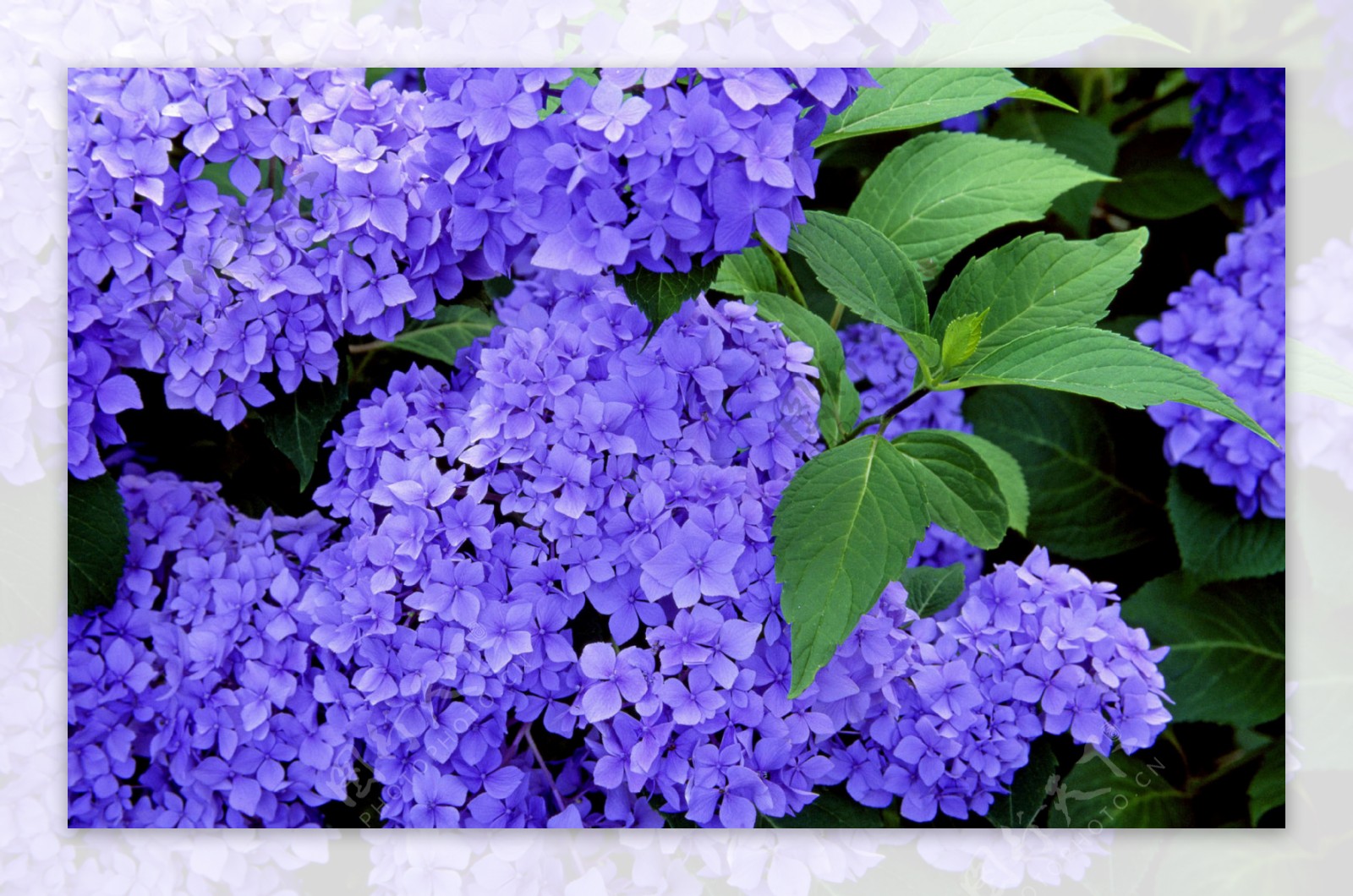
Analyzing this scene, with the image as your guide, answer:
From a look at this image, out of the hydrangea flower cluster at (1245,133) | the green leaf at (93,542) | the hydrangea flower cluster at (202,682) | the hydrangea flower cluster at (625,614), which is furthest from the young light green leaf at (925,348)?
the green leaf at (93,542)

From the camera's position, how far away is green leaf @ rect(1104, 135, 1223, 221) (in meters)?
1.50

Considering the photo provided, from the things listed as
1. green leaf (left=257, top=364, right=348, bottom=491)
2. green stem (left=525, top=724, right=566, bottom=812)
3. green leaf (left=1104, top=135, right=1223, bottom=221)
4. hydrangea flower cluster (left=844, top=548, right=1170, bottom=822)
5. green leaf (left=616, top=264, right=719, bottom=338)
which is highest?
green leaf (left=1104, top=135, right=1223, bottom=221)

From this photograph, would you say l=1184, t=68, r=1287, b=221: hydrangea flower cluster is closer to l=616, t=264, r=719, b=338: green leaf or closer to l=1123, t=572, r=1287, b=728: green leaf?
l=1123, t=572, r=1287, b=728: green leaf

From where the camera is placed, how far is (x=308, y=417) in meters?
1.25

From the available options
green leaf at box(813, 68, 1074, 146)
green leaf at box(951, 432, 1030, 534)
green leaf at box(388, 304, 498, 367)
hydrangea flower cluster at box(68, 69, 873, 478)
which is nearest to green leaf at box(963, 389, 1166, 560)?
green leaf at box(951, 432, 1030, 534)

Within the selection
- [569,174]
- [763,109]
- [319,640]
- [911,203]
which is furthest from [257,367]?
[911,203]

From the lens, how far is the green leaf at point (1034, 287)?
1.22 m

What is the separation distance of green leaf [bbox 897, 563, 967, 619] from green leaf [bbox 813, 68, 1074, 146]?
504 mm

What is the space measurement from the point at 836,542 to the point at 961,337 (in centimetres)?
27

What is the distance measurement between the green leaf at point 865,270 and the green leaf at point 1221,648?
527 millimetres

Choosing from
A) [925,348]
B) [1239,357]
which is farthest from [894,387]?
[1239,357]

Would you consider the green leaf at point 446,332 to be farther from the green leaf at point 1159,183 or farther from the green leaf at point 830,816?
the green leaf at point 1159,183

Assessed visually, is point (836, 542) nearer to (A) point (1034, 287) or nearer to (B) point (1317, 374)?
(A) point (1034, 287)

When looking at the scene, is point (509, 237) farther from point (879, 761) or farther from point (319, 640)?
point (879, 761)
